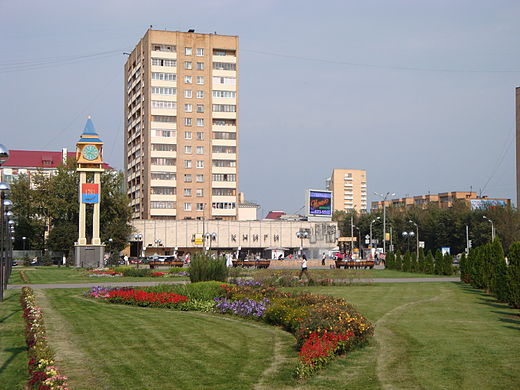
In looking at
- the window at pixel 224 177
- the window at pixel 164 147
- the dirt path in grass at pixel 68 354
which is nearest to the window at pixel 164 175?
the window at pixel 164 147

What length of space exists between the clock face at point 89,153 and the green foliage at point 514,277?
2058 inches

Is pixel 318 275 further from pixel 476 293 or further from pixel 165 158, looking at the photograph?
pixel 165 158

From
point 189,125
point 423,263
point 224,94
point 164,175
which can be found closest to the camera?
point 423,263

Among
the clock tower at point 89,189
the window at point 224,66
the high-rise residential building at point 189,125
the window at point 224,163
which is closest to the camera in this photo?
the clock tower at point 89,189

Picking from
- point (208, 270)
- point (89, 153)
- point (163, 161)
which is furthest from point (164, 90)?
point (208, 270)

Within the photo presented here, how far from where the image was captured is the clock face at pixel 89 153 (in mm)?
66188

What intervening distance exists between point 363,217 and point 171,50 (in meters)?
54.2

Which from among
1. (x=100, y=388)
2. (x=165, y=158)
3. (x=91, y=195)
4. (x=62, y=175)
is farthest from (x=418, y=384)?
(x=165, y=158)

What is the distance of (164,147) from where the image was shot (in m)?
104

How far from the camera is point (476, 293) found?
91.1ft

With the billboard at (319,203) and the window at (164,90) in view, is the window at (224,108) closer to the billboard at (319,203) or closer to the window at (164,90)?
the window at (164,90)

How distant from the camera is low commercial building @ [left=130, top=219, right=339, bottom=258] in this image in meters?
98.5

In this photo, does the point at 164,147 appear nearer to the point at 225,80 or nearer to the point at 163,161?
the point at 163,161

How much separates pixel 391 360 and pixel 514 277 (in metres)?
11.1
